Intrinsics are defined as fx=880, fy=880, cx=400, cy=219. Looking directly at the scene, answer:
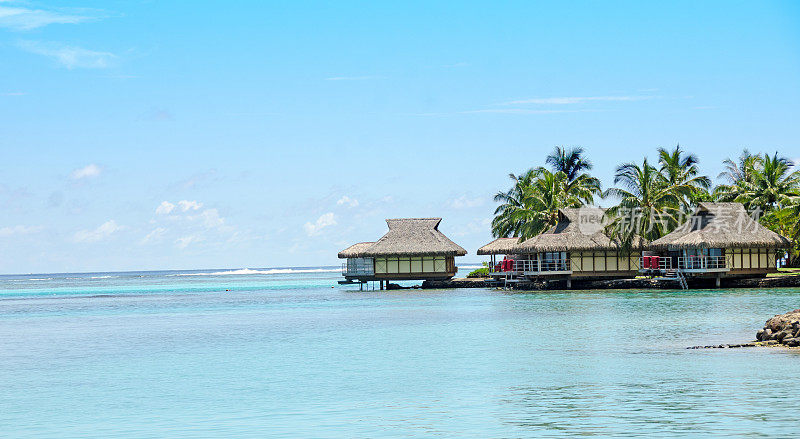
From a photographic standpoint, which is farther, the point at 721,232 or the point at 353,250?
the point at 353,250

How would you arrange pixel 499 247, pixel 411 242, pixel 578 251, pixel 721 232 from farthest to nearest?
1. pixel 499 247
2. pixel 411 242
3. pixel 578 251
4. pixel 721 232

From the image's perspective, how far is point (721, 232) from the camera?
47062mm

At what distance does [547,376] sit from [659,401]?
11.2 feet

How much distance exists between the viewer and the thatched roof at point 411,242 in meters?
56.6

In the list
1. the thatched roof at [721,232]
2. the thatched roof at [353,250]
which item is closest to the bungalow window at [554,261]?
the thatched roof at [721,232]

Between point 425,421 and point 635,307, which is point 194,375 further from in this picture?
point 635,307

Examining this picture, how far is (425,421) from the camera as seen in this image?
13.0m

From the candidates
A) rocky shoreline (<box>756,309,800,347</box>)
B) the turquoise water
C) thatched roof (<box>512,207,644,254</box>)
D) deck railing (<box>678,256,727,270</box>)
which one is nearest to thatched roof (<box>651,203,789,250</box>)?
deck railing (<box>678,256,727,270</box>)

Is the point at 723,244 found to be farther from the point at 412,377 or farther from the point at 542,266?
the point at 412,377

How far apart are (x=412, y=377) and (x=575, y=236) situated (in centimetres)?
3460

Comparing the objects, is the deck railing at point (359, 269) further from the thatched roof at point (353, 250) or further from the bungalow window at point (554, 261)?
the bungalow window at point (554, 261)

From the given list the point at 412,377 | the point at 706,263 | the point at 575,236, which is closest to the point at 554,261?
the point at 575,236

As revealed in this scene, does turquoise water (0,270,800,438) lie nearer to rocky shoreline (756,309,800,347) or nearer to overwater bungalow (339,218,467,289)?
rocky shoreline (756,309,800,347)

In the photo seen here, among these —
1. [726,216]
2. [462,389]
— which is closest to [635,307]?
[726,216]
